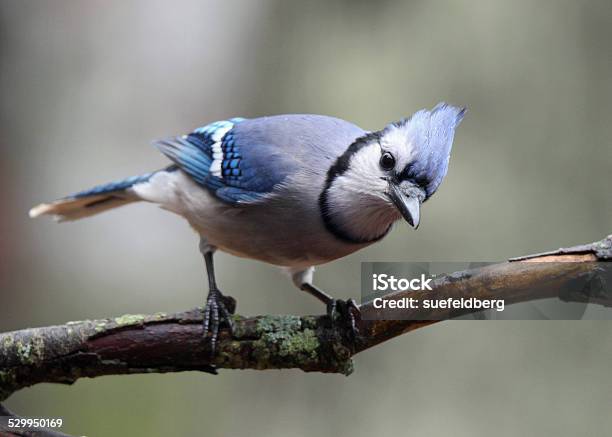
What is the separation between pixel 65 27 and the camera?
3.29 m

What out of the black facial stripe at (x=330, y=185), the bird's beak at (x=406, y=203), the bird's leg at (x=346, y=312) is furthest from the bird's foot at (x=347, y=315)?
the bird's beak at (x=406, y=203)

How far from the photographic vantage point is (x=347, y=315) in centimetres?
169

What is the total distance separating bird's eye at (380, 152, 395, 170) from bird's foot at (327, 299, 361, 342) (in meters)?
0.33

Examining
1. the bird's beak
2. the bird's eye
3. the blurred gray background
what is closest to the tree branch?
the bird's beak

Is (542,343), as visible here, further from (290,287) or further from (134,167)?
(134,167)

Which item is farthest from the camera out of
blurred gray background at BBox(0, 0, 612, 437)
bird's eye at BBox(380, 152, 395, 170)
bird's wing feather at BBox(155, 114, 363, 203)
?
blurred gray background at BBox(0, 0, 612, 437)

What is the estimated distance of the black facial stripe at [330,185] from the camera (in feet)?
5.68

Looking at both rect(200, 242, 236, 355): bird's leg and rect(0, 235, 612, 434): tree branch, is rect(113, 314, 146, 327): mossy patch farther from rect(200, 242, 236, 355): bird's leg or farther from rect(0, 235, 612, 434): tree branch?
rect(200, 242, 236, 355): bird's leg

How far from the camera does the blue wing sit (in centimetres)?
189

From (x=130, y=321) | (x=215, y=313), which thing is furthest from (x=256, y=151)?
(x=130, y=321)

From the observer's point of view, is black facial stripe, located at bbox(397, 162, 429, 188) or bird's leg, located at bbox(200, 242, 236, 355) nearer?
black facial stripe, located at bbox(397, 162, 429, 188)

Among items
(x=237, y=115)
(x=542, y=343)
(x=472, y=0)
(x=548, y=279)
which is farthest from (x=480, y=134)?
(x=548, y=279)

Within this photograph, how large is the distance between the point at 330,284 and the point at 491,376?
0.67 metres

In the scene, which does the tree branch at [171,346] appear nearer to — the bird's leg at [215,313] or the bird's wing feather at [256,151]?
the bird's leg at [215,313]
